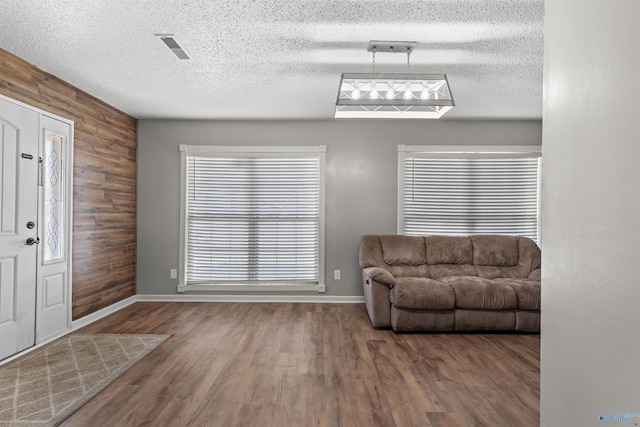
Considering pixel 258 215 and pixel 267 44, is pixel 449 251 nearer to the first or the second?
pixel 258 215

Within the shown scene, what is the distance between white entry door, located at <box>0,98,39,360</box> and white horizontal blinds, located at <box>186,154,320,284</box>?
2.08 m

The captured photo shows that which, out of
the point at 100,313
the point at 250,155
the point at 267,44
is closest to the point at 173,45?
the point at 267,44

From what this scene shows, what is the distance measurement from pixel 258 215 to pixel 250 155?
2.70ft

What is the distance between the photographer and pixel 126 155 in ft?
16.8

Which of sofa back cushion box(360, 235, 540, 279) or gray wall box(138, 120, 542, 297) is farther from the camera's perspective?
gray wall box(138, 120, 542, 297)

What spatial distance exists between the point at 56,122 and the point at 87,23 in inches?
→ 58.5

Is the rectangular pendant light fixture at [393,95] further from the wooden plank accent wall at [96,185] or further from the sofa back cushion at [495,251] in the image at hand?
the wooden plank accent wall at [96,185]

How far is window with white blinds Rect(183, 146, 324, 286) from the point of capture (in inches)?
212

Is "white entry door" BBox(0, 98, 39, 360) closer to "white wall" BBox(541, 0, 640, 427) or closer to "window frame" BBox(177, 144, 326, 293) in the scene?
"window frame" BBox(177, 144, 326, 293)

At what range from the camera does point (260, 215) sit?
5395 millimetres

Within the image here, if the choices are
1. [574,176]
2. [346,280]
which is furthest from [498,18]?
[346,280]

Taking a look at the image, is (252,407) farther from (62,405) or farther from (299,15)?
(299,15)

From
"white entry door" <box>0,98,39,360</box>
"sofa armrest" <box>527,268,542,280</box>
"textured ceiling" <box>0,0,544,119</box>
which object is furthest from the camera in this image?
"sofa armrest" <box>527,268,542,280</box>

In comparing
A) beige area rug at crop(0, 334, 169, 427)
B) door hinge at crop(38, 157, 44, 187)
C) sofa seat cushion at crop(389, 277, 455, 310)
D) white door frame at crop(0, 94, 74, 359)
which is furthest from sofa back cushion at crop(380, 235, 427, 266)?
door hinge at crop(38, 157, 44, 187)
